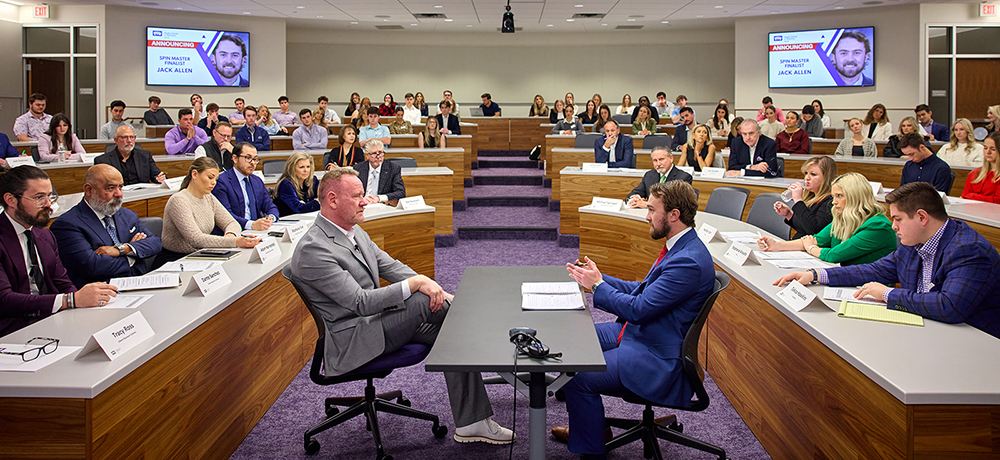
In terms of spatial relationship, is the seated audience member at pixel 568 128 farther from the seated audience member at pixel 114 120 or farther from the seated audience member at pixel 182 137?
the seated audience member at pixel 114 120

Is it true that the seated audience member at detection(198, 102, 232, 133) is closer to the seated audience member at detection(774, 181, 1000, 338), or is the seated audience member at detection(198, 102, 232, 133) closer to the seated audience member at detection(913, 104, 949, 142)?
the seated audience member at detection(774, 181, 1000, 338)

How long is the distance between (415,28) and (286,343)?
13.6m

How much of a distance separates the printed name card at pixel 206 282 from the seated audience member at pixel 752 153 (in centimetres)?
530

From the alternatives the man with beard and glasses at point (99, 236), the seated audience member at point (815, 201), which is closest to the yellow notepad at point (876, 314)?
the seated audience member at point (815, 201)

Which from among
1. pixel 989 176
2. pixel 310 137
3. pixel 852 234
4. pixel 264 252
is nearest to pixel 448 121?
pixel 310 137

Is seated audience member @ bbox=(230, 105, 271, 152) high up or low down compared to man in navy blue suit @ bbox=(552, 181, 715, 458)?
up

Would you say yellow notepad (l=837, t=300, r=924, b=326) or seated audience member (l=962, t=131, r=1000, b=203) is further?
seated audience member (l=962, t=131, r=1000, b=203)

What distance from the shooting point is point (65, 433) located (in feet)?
6.31

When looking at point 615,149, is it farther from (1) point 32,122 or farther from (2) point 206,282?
(1) point 32,122

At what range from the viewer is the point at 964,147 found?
282 inches

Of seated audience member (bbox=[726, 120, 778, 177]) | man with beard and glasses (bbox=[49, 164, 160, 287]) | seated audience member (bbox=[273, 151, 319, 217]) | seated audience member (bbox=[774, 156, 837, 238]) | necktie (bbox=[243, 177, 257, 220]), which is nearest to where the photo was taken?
man with beard and glasses (bbox=[49, 164, 160, 287])

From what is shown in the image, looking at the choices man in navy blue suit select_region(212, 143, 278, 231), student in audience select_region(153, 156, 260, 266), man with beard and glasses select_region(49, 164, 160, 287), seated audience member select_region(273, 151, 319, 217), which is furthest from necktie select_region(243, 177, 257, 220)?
man with beard and glasses select_region(49, 164, 160, 287)

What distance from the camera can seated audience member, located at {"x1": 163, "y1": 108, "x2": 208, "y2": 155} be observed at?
332 inches

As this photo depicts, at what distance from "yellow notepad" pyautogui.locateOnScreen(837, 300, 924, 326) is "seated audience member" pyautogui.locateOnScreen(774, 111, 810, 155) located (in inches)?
263
